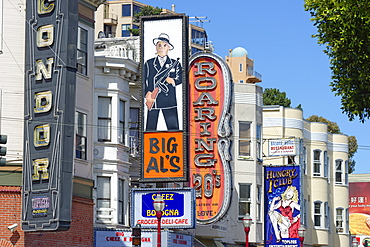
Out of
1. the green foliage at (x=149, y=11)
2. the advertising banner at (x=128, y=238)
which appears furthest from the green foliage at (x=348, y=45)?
the green foliage at (x=149, y=11)

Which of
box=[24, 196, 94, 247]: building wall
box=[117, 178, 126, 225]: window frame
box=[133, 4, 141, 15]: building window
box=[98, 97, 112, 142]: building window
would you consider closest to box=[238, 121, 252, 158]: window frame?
box=[117, 178, 126, 225]: window frame

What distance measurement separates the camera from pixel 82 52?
38.5 metres

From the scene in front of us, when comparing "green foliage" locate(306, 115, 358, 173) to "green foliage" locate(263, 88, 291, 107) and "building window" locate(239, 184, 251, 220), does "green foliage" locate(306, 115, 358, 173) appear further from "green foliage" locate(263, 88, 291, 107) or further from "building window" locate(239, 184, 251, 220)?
"building window" locate(239, 184, 251, 220)

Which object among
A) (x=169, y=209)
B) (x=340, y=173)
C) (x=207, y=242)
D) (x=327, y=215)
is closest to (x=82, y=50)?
(x=169, y=209)

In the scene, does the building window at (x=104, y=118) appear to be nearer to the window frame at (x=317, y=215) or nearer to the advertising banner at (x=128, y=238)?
the advertising banner at (x=128, y=238)

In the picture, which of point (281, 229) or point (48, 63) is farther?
point (281, 229)

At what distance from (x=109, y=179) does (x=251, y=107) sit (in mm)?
15332

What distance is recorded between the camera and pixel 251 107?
52.9m

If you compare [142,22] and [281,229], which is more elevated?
[142,22]

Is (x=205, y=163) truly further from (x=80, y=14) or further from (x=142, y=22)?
(x=80, y=14)

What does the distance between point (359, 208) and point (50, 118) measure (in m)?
65.3

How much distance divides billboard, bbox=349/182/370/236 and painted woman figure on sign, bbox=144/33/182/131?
54.0 m

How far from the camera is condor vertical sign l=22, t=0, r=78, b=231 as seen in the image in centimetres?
3262

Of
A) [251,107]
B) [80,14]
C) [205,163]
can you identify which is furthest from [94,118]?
[251,107]
